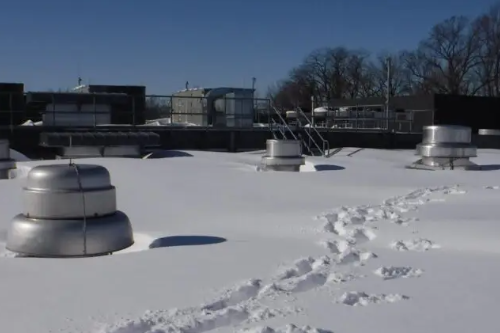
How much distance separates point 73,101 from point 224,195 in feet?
39.0

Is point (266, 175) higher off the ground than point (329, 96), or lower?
lower

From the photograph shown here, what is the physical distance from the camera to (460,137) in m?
17.6

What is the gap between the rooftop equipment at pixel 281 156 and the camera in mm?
16125

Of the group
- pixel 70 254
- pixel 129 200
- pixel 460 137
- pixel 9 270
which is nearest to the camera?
pixel 9 270

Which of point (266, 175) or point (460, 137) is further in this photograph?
point (460, 137)

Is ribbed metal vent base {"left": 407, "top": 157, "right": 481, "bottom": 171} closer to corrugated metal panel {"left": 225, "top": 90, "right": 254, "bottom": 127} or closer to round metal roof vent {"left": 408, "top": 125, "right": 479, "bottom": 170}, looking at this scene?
round metal roof vent {"left": 408, "top": 125, "right": 479, "bottom": 170}

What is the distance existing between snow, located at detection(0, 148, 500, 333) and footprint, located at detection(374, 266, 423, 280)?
0.08 ft

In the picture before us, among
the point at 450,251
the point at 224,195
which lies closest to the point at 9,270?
the point at 450,251

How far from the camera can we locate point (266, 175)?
1487 centimetres

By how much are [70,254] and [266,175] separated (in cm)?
891

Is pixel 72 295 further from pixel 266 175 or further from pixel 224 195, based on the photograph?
pixel 266 175

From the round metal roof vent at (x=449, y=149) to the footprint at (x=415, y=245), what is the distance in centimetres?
1110

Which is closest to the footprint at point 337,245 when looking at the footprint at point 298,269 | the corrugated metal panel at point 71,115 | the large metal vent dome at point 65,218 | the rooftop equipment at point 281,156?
the footprint at point 298,269

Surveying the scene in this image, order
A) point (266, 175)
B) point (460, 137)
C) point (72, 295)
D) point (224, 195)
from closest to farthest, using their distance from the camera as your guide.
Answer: point (72, 295) < point (224, 195) < point (266, 175) < point (460, 137)
